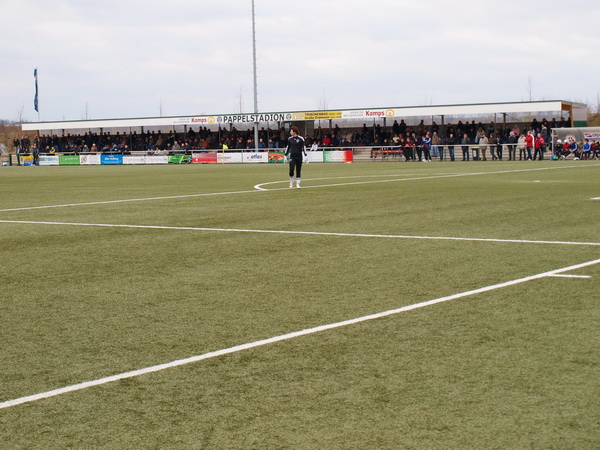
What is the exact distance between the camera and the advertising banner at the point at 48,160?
6931 centimetres

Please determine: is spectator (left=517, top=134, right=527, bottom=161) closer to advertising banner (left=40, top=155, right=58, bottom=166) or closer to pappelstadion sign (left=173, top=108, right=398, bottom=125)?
pappelstadion sign (left=173, top=108, right=398, bottom=125)

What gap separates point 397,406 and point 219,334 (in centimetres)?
200

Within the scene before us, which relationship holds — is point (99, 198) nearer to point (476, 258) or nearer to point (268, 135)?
point (476, 258)

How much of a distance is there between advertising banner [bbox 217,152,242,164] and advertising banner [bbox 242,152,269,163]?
0.52m

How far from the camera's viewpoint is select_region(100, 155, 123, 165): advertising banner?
65875 mm

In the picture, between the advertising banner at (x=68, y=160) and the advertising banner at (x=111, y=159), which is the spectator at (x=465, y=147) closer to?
the advertising banner at (x=111, y=159)

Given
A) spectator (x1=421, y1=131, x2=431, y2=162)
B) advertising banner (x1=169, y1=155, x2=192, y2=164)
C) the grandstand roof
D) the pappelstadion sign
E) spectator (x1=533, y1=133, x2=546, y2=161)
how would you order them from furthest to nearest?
1. advertising banner (x1=169, y1=155, x2=192, y2=164)
2. the pappelstadion sign
3. the grandstand roof
4. spectator (x1=421, y1=131, x2=431, y2=162)
5. spectator (x1=533, y1=133, x2=546, y2=161)

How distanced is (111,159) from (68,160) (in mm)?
4286

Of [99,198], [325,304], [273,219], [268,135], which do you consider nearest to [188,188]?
[99,198]

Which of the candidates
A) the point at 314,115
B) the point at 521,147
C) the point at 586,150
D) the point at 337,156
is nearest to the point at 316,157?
the point at 337,156

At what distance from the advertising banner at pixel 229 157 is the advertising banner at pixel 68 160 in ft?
45.2

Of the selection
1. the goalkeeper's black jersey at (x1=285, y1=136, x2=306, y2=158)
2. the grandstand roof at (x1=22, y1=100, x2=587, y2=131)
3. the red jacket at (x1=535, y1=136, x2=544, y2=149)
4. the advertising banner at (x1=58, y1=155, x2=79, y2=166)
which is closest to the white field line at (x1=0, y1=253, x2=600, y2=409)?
the goalkeeper's black jersey at (x1=285, y1=136, x2=306, y2=158)

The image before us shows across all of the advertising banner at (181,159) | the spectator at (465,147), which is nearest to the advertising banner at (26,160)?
the advertising banner at (181,159)

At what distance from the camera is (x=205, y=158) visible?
61938 mm
